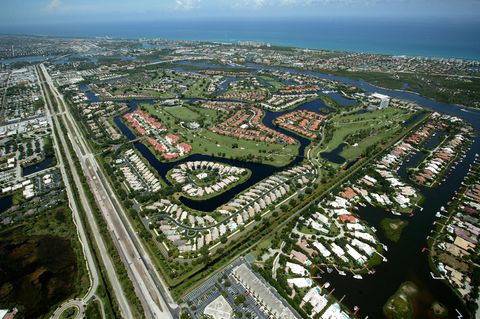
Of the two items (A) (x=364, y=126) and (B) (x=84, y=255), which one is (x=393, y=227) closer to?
(A) (x=364, y=126)

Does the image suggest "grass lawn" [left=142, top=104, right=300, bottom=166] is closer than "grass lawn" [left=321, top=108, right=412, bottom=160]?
Yes

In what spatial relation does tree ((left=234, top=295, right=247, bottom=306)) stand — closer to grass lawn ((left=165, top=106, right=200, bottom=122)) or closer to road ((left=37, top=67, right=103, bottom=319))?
road ((left=37, top=67, right=103, bottom=319))

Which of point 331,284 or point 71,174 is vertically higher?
point 71,174

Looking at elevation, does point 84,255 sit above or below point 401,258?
below

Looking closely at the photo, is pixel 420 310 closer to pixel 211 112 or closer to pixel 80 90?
pixel 211 112

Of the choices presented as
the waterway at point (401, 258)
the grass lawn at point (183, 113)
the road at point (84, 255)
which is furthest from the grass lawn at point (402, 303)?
the grass lawn at point (183, 113)

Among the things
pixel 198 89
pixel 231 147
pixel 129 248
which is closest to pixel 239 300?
pixel 129 248

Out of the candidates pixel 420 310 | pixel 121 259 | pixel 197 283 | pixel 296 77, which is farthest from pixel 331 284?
pixel 296 77

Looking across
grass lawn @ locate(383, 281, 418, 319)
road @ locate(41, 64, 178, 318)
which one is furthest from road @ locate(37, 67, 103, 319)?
grass lawn @ locate(383, 281, 418, 319)
